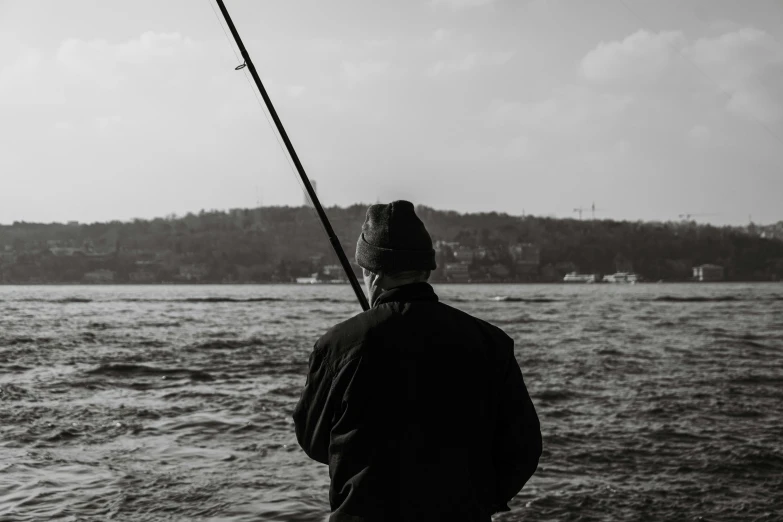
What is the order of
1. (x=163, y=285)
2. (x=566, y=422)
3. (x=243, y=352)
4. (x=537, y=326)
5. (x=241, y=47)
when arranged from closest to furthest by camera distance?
1. (x=241, y=47)
2. (x=566, y=422)
3. (x=243, y=352)
4. (x=537, y=326)
5. (x=163, y=285)

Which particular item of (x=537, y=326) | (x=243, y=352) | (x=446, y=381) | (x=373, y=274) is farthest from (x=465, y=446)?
(x=537, y=326)

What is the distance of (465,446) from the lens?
8.96 feet

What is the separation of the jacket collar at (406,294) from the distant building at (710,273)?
481ft

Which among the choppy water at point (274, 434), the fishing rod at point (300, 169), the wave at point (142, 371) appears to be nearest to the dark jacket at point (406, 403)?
the fishing rod at point (300, 169)

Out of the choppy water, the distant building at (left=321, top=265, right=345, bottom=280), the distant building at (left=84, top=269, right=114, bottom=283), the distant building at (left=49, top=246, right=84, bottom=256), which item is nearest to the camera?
the choppy water

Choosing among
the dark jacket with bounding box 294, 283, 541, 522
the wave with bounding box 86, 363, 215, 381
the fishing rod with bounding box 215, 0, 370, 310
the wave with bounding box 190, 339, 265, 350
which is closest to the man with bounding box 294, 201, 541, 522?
the dark jacket with bounding box 294, 283, 541, 522

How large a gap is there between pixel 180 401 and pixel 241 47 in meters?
11.5

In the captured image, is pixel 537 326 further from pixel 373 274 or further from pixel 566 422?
pixel 373 274

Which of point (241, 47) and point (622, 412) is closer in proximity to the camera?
point (241, 47)

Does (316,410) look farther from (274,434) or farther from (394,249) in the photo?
(274,434)

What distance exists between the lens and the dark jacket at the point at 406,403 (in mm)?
2654

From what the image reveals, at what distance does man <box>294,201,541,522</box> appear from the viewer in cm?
266

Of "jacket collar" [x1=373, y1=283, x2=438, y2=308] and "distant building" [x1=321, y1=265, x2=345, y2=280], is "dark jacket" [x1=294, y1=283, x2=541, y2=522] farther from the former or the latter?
"distant building" [x1=321, y1=265, x2=345, y2=280]

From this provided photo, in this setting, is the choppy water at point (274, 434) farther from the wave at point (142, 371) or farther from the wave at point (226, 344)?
the wave at point (226, 344)
